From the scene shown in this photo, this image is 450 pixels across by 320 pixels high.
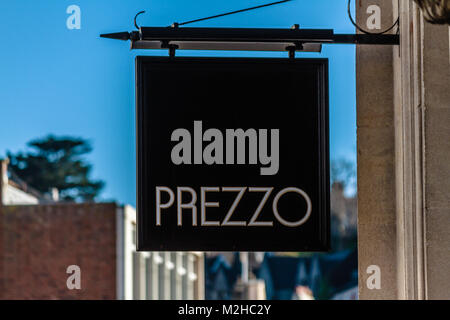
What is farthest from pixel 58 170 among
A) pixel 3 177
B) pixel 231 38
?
pixel 231 38

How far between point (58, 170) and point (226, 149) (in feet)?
204

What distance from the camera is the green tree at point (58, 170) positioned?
6384 cm

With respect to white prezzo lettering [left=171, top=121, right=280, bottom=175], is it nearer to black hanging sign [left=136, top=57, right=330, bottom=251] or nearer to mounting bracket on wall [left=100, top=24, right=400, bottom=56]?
black hanging sign [left=136, top=57, right=330, bottom=251]

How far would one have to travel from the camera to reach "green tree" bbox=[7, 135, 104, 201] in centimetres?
6384

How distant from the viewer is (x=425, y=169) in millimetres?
4797

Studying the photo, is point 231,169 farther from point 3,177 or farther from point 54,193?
point 54,193

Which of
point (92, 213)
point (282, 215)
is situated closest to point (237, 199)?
point (282, 215)

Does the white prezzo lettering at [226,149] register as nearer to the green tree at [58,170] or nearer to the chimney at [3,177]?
the chimney at [3,177]

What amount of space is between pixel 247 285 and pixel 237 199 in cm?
6330

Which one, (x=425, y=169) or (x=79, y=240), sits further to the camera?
(x=79, y=240)

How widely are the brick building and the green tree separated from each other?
30.8m

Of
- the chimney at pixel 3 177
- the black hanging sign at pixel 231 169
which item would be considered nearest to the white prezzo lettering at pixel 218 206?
the black hanging sign at pixel 231 169
